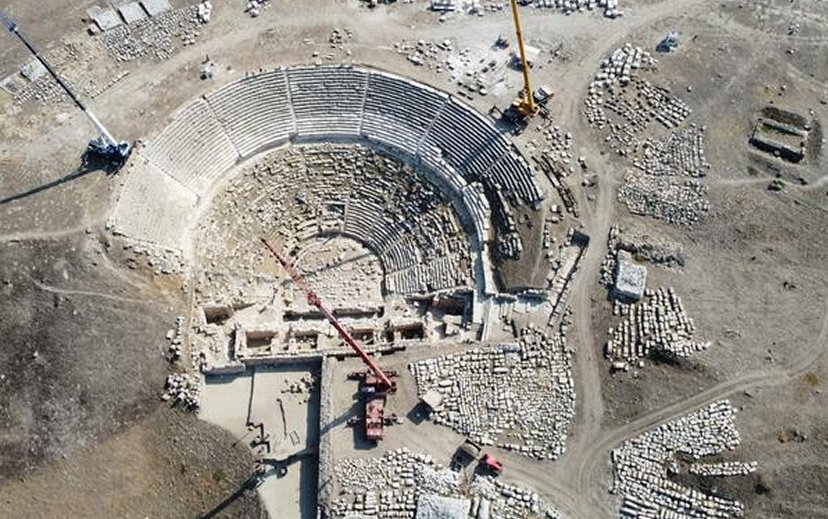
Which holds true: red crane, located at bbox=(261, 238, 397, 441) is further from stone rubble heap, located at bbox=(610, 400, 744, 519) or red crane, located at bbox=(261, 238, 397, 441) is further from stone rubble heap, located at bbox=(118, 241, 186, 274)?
stone rubble heap, located at bbox=(610, 400, 744, 519)

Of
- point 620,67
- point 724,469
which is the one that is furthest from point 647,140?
point 724,469

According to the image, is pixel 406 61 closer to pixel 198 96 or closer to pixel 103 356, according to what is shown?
pixel 198 96

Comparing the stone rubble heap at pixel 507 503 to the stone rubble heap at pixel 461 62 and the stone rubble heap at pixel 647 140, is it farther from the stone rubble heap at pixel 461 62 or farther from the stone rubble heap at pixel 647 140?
the stone rubble heap at pixel 461 62

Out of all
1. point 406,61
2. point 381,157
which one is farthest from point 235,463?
point 406,61

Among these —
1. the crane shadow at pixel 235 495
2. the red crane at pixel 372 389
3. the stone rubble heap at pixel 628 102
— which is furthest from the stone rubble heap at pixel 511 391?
the stone rubble heap at pixel 628 102

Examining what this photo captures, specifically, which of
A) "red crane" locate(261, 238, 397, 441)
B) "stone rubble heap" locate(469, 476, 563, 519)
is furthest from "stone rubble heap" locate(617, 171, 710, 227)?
"red crane" locate(261, 238, 397, 441)

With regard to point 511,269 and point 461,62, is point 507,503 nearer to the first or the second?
point 511,269
